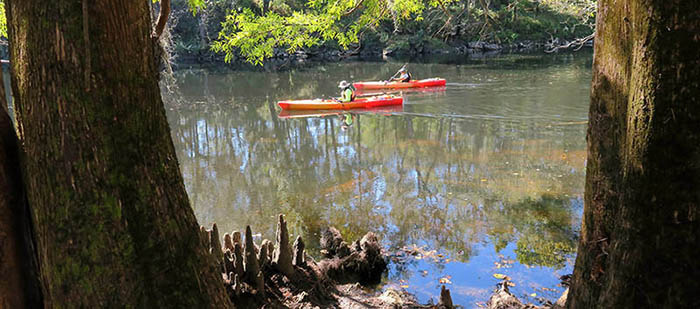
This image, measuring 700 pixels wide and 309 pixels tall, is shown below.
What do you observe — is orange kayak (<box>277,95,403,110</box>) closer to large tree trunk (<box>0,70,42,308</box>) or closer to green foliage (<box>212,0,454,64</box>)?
green foliage (<box>212,0,454,64</box>)

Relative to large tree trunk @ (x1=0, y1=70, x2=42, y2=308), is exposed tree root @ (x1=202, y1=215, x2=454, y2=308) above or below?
below

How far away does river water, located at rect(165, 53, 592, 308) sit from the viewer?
658 centimetres

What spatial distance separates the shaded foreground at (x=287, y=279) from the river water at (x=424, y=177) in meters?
0.96

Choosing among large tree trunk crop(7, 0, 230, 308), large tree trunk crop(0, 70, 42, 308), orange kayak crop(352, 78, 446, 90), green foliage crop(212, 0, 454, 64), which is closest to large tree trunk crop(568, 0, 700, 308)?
large tree trunk crop(7, 0, 230, 308)

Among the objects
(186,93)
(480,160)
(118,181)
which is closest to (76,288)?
(118,181)

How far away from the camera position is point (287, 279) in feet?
14.0

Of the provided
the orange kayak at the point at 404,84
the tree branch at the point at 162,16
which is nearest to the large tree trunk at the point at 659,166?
the tree branch at the point at 162,16

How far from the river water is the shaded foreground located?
3.14 feet

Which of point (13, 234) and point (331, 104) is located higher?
point (13, 234)

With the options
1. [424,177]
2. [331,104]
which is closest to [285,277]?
[424,177]

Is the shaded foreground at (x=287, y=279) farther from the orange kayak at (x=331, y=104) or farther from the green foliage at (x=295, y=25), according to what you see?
the orange kayak at (x=331, y=104)

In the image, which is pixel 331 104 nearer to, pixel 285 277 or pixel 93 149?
Answer: pixel 285 277

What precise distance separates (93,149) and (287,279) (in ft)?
8.35

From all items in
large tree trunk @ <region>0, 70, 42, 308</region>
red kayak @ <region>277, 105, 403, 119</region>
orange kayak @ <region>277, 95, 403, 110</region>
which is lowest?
red kayak @ <region>277, 105, 403, 119</region>
